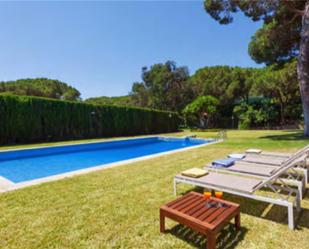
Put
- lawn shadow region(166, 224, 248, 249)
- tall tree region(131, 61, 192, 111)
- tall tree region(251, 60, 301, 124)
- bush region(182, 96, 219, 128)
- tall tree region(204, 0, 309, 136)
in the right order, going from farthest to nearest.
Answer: tall tree region(131, 61, 192, 111) < bush region(182, 96, 219, 128) < tall tree region(251, 60, 301, 124) < tall tree region(204, 0, 309, 136) < lawn shadow region(166, 224, 248, 249)

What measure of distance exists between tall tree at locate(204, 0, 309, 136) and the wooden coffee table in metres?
12.6

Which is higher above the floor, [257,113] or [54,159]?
[257,113]

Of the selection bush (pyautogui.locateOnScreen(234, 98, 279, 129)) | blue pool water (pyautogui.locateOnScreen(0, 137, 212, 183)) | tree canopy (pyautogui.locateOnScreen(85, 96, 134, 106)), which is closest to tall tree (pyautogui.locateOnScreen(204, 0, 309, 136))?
blue pool water (pyautogui.locateOnScreen(0, 137, 212, 183))

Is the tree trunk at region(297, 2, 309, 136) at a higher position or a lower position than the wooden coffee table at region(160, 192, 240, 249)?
higher

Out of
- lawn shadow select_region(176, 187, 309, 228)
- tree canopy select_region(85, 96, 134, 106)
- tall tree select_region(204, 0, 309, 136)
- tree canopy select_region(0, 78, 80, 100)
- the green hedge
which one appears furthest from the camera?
tree canopy select_region(85, 96, 134, 106)

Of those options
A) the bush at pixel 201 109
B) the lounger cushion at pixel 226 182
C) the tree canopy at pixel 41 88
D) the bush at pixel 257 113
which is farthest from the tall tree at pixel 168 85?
the lounger cushion at pixel 226 182

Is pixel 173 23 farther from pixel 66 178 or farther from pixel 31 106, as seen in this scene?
pixel 66 178

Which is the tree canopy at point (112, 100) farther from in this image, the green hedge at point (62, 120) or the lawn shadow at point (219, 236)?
the lawn shadow at point (219, 236)

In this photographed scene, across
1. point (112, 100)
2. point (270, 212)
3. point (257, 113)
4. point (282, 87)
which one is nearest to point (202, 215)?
point (270, 212)

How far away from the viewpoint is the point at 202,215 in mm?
2402

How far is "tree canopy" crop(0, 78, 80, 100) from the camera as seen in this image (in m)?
26.7

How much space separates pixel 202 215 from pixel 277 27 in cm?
1455

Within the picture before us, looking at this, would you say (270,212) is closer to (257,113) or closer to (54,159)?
(54,159)

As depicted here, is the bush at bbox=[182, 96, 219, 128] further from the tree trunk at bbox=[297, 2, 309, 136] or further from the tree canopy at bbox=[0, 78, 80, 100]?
the tree canopy at bbox=[0, 78, 80, 100]
